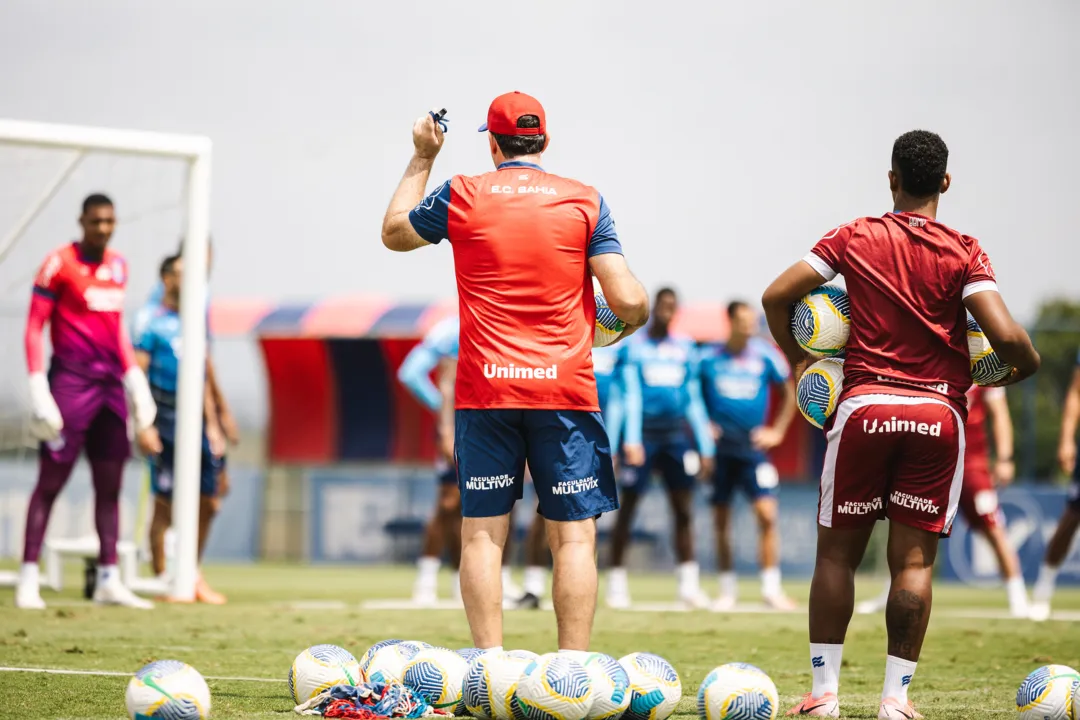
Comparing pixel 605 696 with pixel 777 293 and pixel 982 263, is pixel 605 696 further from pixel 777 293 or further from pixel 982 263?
pixel 982 263

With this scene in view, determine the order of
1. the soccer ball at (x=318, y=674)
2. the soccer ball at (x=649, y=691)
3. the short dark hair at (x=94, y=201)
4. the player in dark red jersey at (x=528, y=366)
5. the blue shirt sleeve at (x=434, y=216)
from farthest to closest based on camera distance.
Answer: the short dark hair at (x=94, y=201), the blue shirt sleeve at (x=434, y=216), the player in dark red jersey at (x=528, y=366), the soccer ball at (x=318, y=674), the soccer ball at (x=649, y=691)

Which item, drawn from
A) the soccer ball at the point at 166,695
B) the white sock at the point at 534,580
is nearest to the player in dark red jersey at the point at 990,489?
the white sock at the point at 534,580

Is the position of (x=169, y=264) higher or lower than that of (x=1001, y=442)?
higher

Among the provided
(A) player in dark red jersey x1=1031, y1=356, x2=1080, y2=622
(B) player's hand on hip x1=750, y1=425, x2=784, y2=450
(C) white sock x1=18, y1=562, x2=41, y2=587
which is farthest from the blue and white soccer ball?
(A) player in dark red jersey x1=1031, y1=356, x2=1080, y2=622

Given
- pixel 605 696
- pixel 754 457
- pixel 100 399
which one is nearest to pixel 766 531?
pixel 754 457

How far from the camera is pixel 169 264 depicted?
12.1 m

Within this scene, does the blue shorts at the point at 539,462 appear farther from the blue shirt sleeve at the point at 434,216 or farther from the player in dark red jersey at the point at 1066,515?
the player in dark red jersey at the point at 1066,515

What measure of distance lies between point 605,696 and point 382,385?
19.8 m

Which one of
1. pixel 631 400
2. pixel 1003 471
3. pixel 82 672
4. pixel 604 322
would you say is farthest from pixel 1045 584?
pixel 82 672

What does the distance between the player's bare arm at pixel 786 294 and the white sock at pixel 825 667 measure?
1.22m

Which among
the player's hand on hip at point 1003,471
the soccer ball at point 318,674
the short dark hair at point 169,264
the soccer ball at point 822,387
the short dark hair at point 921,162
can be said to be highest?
the short dark hair at point 169,264

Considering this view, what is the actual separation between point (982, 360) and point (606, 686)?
2150mm

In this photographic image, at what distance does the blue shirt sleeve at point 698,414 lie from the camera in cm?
1341

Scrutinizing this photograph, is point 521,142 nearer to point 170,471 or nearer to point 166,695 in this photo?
point 166,695
